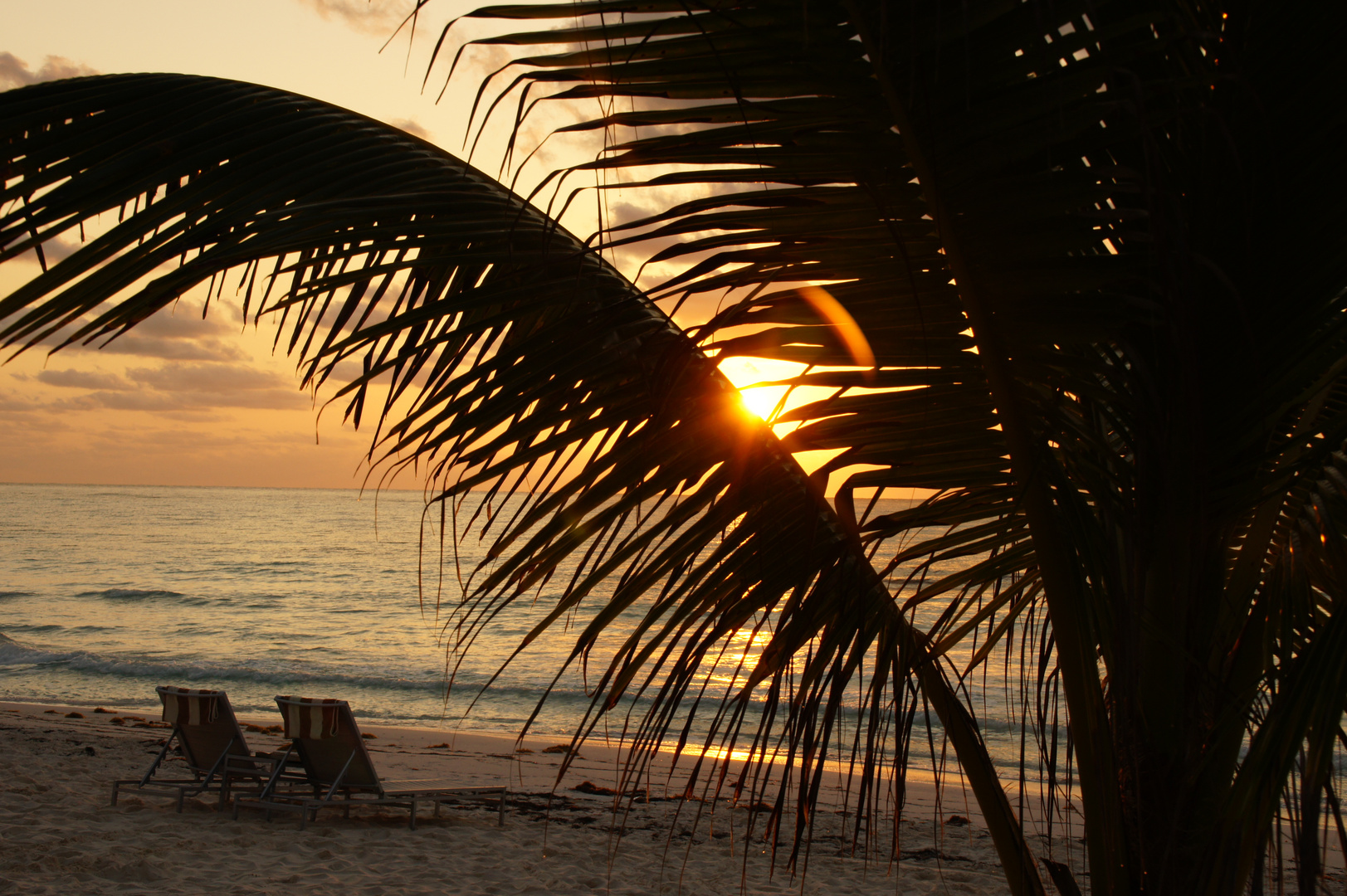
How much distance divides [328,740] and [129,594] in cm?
3097

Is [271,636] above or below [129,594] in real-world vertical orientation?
below

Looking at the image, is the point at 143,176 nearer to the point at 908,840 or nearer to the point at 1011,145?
the point at 1011,145

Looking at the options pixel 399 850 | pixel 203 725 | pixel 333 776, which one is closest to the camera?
pixel 399 850

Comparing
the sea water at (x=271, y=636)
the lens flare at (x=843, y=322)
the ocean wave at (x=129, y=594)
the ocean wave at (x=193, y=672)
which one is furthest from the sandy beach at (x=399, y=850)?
the ocean wave at (x=129, y=594)

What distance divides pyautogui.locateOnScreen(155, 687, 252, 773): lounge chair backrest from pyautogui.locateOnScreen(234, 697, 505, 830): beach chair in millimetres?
521

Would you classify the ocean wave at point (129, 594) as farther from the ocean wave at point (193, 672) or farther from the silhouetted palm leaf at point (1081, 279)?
the silhouetted palm leaf at point (1081, 279)

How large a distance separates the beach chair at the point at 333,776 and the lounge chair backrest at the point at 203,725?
521mm

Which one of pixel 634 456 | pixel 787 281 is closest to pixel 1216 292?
pixel 787 281

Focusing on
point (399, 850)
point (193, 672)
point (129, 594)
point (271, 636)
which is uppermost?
point (129, 594)

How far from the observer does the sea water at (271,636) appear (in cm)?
1697

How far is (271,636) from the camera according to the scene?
25.9 meters

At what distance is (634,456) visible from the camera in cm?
177

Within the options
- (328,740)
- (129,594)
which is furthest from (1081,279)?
(129,594)

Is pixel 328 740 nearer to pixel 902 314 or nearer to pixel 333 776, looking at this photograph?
pixel 333 776
